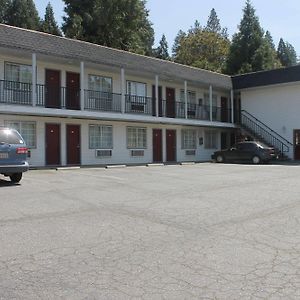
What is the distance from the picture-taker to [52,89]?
2339cm

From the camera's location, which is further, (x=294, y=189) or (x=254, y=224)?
(x=294, y=189)

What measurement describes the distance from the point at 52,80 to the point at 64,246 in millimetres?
18479

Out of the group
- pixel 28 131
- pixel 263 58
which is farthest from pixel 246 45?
pixel 28 131

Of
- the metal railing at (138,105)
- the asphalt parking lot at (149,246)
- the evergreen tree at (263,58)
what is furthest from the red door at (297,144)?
the evergreen tree at (263,58)

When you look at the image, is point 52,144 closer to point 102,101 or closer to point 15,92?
point 15,92

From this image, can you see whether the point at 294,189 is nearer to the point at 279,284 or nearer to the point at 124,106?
the point at 279,284

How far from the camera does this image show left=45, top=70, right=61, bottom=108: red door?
23109 millimetres

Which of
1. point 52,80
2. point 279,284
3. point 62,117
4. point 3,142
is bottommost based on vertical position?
point 279,284

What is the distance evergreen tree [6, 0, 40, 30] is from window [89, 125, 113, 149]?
36392mm

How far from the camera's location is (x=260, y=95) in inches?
1330

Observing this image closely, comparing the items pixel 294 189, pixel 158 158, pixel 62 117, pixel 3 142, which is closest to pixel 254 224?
pixel 294 189

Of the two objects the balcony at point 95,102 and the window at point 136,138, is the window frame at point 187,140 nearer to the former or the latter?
the balcony at point 95,102

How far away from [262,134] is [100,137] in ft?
44.6

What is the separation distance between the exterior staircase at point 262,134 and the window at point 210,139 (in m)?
2.11
